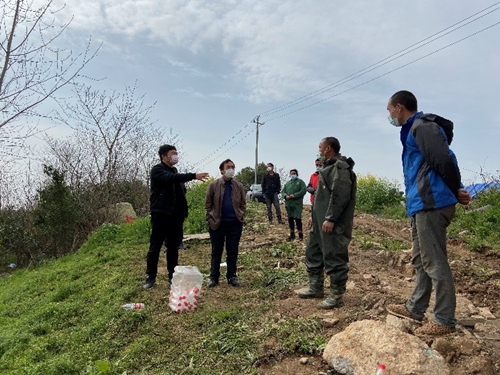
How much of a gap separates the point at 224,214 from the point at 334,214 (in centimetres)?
193

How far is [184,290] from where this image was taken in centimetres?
483

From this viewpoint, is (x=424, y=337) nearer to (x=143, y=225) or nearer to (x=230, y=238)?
(x=230, y=238)

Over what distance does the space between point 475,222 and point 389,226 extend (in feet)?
8.36

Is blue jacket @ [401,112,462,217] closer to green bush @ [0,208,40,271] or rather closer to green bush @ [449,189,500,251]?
green bush @ [449,189,500,251]

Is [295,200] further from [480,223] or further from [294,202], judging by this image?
[480,223]

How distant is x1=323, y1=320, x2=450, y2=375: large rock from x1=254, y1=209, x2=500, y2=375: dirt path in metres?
0.13

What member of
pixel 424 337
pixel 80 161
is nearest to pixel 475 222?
pixel 424 337

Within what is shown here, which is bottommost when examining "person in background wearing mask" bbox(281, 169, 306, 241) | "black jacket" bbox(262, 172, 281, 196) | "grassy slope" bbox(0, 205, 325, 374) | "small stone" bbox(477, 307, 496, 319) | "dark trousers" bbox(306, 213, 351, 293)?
"grassy slope" bbox(0, 205, 325, 374)

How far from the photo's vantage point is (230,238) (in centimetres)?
583

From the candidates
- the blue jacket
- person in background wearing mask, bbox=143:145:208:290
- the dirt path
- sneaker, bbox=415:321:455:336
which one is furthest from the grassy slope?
the blue jacket

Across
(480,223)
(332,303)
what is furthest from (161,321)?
(480,223)

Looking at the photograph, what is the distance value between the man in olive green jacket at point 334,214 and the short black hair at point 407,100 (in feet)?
3.33

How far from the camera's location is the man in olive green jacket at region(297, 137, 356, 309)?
4.30 metres

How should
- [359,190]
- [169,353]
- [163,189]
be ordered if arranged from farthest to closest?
[359,190] → [163,189] → [169,353]
